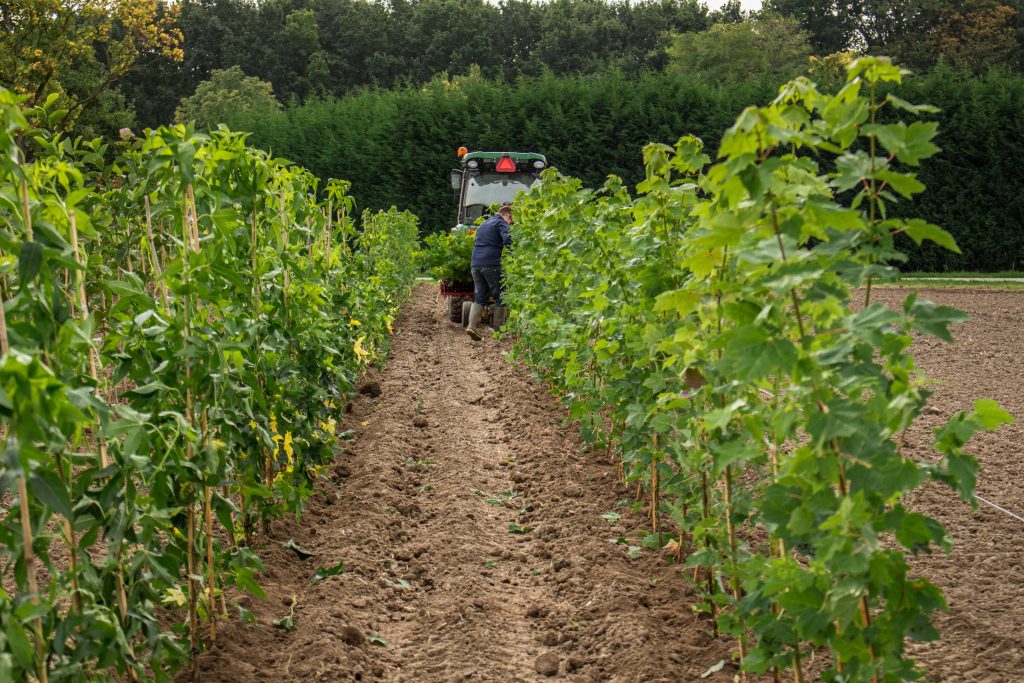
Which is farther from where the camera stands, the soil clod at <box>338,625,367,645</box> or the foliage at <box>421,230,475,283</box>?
the foliage at <box>421,230,475,283</box>

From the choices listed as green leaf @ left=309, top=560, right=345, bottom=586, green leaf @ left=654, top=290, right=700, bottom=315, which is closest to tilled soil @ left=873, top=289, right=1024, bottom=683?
green leaf @ left=654, top=290, right=700, bottom=315

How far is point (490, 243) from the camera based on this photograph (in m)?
12.6

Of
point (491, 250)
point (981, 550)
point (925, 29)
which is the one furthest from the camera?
point (925, 29)

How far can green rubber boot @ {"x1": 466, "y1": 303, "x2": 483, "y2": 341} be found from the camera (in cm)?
1308

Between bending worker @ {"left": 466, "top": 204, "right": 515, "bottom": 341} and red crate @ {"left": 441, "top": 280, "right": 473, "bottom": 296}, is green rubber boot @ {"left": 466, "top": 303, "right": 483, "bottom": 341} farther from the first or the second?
red crate @ {"left": 441, "top": 280, "right": 473, "bottom": 296}

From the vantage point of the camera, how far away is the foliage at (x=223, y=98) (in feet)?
159

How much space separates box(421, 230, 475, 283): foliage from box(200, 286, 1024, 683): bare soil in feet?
20.1

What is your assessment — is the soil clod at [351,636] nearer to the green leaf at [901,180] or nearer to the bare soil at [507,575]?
the bare soil at [507,575]

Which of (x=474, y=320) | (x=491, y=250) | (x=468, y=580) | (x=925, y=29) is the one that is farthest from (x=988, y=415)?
(x=925, y=29)

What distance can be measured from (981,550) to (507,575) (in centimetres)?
235

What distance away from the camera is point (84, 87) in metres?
32.6

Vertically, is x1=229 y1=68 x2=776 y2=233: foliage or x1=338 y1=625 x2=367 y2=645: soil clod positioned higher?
x1=229 y1=68 x2=776 y2=233: foliage

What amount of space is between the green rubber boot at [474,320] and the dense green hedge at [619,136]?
38.9 ft

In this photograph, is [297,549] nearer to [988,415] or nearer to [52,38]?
[988,415]
